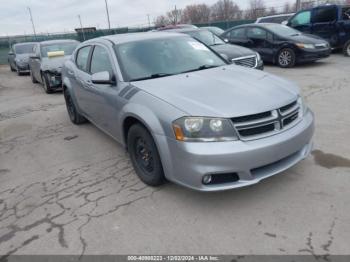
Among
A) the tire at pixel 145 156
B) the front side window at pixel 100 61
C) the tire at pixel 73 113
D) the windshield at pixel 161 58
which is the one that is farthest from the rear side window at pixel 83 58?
the tire at pixel 145 156

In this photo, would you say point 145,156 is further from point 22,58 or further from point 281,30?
point 22,58

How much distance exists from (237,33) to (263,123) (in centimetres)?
1024

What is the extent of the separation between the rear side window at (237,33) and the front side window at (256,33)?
278 mm

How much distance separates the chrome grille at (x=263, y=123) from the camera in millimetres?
2879


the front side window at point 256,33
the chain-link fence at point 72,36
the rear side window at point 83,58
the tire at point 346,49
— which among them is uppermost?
the chain-link fence at point 72,36

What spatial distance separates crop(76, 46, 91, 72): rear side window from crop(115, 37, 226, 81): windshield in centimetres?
110

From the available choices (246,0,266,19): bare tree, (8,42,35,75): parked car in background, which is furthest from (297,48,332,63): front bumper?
(246,0,266,19): bare tree

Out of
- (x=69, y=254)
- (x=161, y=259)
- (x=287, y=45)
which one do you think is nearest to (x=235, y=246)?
(x=161, y=259)

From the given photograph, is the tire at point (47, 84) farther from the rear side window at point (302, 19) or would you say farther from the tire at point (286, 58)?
the rear side window at point (302, 19)

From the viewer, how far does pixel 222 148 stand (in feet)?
9.17

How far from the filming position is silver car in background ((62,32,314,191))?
9.35ft

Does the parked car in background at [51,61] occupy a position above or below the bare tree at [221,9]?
below

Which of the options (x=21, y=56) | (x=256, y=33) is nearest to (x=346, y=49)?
(x=256, y=33)

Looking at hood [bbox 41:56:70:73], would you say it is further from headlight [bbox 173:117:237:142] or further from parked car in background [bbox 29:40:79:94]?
headlight [bbox 173:117:237:142]
